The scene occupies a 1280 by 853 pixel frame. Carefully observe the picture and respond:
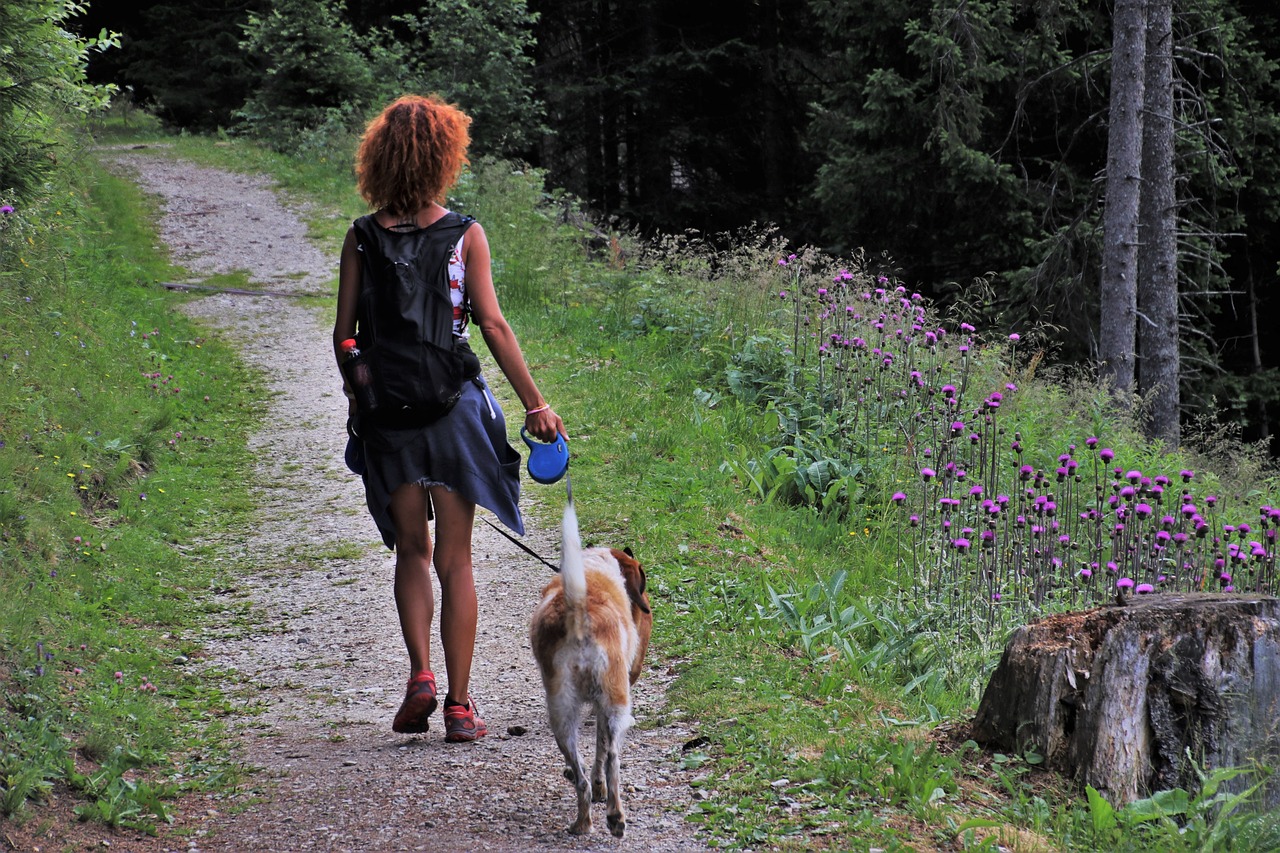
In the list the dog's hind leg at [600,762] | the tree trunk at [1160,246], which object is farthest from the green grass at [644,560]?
the tree trunk at [1160,246]

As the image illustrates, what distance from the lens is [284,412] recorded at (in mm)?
9062

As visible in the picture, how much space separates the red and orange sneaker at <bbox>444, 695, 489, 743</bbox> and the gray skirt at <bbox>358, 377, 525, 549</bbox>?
66 centimetres

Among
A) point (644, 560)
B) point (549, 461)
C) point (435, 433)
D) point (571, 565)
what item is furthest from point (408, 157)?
point (644, 560)

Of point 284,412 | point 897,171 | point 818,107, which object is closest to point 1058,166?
point 897,171

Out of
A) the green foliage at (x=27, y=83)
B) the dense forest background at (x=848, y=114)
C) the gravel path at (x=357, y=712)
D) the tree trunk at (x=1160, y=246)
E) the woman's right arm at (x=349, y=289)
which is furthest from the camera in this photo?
the dense forest background at (x=848, y=114)

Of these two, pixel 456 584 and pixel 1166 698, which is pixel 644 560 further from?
pixel 1166 698

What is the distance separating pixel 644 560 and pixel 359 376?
2.53 m

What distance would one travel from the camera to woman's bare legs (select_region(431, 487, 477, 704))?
3844mm

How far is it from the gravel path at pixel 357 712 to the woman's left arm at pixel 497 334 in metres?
1.21

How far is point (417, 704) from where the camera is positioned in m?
3.88

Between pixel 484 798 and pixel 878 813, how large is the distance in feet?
4.13

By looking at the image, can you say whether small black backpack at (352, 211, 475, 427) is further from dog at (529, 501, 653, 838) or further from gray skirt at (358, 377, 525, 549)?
dog at (529, 501, 653, 838)

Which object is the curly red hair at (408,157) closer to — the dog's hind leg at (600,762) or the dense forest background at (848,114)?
the dog's hind leg at (600,762)

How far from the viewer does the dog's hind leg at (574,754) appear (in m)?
3.12
